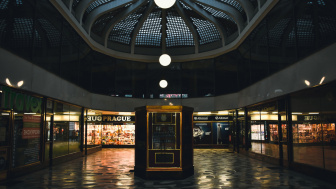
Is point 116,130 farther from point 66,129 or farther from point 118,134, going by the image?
point 66,129

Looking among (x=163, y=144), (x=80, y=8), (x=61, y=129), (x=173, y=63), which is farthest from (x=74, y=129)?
(x=173, y=63)

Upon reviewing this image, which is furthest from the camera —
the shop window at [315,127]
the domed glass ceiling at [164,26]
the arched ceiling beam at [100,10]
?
the domed glass ceiling at [164,26]

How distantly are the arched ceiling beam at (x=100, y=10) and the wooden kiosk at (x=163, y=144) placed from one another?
10.7 meters

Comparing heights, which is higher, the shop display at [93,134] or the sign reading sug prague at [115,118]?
the sign reading sug prague at [115,118]

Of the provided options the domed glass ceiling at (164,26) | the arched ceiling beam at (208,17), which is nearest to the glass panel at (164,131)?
the domed glass ceiling at (164,26)

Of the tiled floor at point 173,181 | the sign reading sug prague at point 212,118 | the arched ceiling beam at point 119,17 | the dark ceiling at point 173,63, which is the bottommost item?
the tiled floor at point 173,181

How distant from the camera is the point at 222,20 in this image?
21734mm

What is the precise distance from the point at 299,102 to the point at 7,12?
12.0 m

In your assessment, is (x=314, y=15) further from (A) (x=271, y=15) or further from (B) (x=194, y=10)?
(B) (x=194, y=10)

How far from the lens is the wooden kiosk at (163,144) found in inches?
378

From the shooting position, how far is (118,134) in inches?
984

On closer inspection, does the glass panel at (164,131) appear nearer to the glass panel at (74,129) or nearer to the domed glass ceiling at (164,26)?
the glass panel at (74,129)

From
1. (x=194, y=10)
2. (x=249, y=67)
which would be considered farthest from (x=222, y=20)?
(x=249, y=67)

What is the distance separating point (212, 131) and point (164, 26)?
10.2m
